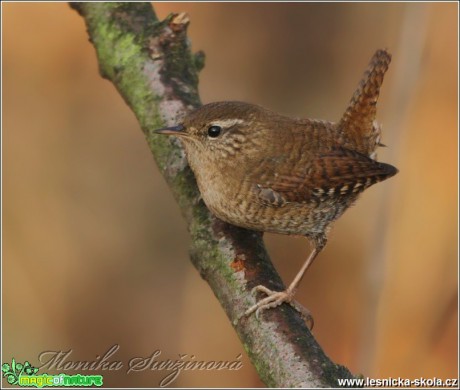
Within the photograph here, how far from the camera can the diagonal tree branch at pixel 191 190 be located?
2.45m

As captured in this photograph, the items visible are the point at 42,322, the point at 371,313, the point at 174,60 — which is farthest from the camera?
the point at 42,322

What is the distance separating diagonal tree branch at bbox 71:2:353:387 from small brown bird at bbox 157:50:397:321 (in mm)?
125

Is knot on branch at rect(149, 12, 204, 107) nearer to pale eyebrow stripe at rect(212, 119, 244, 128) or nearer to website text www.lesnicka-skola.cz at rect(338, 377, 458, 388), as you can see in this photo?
pale eyebrow stripe at rect(212, 119, 244, 128)

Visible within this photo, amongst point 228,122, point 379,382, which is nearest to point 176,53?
point 228,122

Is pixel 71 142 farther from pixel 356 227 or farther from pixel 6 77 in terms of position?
pixel 356 227

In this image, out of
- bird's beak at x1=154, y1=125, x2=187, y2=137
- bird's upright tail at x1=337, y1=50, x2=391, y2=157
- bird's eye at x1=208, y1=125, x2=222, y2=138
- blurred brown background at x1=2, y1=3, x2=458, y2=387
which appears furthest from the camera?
blurred brown background at x1=2, y1=3, x2=458, y2=387

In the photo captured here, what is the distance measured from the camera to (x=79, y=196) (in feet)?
18.1

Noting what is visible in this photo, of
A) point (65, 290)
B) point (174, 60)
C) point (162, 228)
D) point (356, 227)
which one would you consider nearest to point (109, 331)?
point (65, 290)

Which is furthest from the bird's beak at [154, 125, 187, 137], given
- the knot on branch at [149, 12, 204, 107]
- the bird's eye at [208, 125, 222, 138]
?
the knot on branch at [149, 12, 204, 107]

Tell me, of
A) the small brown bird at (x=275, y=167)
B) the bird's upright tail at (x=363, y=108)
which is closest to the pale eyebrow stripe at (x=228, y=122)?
the small brown bird at (x=275, y=167)

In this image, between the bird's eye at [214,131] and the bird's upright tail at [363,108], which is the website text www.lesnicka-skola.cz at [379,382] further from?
the bird's eye at [214,131]

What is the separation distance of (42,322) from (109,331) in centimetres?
53

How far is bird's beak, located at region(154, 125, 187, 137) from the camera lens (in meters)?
3.16

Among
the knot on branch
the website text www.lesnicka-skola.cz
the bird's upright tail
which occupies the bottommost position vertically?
the website text www.lesnicka-skola.cz
